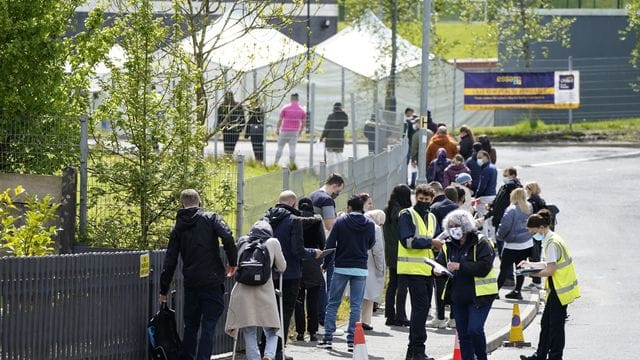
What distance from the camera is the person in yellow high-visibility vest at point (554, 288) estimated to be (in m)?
14.2

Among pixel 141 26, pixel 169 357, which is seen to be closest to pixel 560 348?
pixel 169 357

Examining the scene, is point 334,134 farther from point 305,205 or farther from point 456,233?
point 456,233

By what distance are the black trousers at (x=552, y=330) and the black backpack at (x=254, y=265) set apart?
Result: 11.1 ft

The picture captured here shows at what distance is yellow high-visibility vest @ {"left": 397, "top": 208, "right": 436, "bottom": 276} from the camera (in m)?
14.6

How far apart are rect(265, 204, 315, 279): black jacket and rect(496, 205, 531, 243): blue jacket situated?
5757 mm

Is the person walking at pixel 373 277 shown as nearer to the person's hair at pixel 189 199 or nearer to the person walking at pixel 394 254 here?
the person walking at pixel 394 254

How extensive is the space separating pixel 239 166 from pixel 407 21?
30.6 m

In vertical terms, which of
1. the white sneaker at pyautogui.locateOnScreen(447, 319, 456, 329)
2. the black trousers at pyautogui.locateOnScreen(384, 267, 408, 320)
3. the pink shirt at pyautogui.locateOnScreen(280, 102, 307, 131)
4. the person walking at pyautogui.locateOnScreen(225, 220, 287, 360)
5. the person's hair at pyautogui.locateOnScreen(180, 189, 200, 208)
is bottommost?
the white sneaker at pyautogui.locateOnScreen(447, 319, 456, 329)

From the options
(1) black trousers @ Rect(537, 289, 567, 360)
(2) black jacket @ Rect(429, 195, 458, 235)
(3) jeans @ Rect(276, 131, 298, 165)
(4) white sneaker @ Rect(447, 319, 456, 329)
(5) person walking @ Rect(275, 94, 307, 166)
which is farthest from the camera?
(5) person walking @ Rect(275, 94, 307, 166)

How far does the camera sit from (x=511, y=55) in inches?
1705

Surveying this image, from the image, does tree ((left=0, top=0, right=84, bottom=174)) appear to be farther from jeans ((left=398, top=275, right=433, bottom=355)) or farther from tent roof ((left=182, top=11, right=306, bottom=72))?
jeans ((left=398, top=275, right=433, bottom=355))

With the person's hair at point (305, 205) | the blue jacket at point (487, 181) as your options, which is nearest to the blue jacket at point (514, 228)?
the blue jacket at point (487, 181)

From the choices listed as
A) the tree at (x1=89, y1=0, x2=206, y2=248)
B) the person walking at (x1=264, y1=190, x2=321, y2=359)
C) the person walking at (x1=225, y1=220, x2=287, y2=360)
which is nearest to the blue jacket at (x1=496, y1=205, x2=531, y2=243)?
the tree at (x1=89, y1=0, x2=206, y2=248)

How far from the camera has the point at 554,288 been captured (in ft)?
46.8
